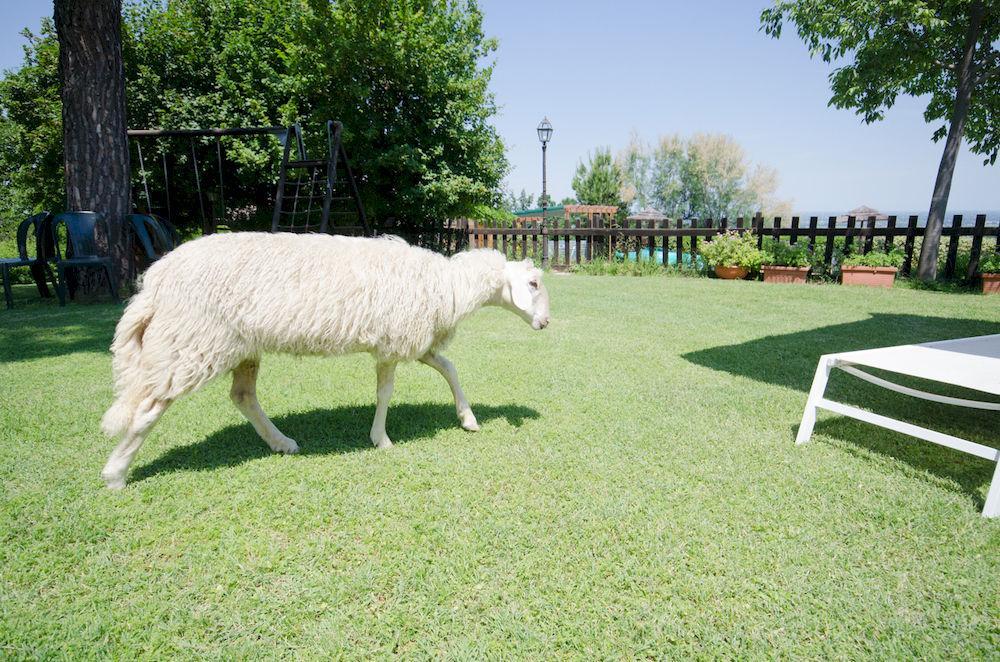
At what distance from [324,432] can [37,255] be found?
8.45m

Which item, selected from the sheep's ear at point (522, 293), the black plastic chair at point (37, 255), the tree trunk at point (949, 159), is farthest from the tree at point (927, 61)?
the black plastic chair at point (37, 255)

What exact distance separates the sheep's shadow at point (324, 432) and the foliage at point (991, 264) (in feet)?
36.9

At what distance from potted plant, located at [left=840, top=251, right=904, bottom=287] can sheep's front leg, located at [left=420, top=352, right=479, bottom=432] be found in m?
10.9

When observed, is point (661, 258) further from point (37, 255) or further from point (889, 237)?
point (37, 255)

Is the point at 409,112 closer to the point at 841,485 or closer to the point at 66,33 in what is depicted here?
the point at 66,33

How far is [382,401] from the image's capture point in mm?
3373

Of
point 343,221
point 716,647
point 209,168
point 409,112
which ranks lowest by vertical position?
point 716,647

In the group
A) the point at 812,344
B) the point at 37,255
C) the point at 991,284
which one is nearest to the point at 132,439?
the point at 812,344

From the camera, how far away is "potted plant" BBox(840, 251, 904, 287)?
10.9 m

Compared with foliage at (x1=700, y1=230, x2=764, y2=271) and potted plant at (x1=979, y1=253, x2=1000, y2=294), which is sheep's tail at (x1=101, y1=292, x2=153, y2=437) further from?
potted plant at (x1=979, y1=253, x2=1000, y2=294)

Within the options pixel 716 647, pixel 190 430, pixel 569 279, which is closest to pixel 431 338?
pixel 190 430

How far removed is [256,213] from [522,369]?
14008 millimetres

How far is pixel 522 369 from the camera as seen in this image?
5215mm

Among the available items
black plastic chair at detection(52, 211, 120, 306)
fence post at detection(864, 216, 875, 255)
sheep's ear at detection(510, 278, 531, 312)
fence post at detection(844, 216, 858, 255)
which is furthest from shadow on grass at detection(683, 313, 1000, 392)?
black plastic chair at detection(52, 211, 120, 306)
